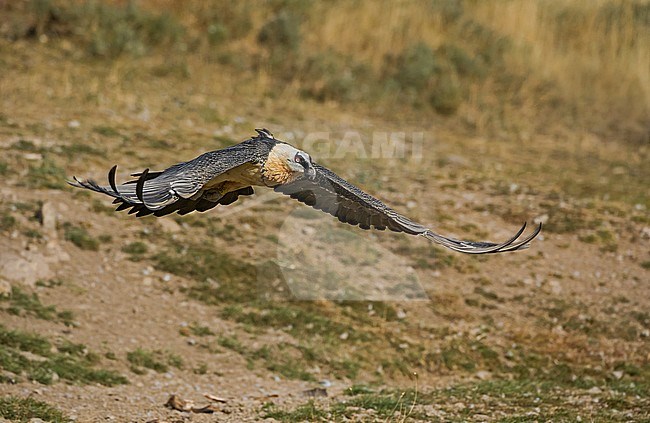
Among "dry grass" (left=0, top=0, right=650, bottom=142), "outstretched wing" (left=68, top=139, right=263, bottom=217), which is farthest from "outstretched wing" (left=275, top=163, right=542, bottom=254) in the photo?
"dry grass" (left=0, top=0, right=650, bottom=142)

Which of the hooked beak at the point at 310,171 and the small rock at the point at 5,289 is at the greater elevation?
the hooked beak at the point at 310,171

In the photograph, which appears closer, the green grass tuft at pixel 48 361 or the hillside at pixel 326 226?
the green grass tuft at pixel 48 361

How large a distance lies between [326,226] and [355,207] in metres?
2.97

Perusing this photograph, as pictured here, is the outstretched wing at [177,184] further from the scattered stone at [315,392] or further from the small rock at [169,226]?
the small rock at [169,226]

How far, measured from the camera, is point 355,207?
19.0 feet

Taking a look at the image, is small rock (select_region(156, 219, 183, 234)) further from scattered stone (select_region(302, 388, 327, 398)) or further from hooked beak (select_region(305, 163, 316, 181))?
hooked beak (select_region(305, 163, 316, 181))

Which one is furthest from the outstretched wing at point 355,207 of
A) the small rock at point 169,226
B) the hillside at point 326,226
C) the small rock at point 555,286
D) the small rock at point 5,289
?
the small rock at point 555,286

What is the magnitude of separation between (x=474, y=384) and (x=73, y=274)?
9.90ft

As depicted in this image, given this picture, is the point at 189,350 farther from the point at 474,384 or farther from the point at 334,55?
the point at 334,55

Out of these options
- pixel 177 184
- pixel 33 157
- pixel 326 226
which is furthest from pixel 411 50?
pixel 177 184

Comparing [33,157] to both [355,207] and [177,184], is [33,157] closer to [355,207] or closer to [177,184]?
[355,207]

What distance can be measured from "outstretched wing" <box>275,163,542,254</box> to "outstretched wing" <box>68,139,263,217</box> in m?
0.51

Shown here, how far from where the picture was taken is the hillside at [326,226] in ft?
20.9

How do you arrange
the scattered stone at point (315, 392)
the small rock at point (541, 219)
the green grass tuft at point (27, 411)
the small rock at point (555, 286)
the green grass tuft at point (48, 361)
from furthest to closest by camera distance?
the small rock at point (541, 219)
the small rock at point (555, 286)
the scattered stone at point (315, 392)
the green grass tuft at point (48, 361)
the green grass tuft at point (27, 411)
